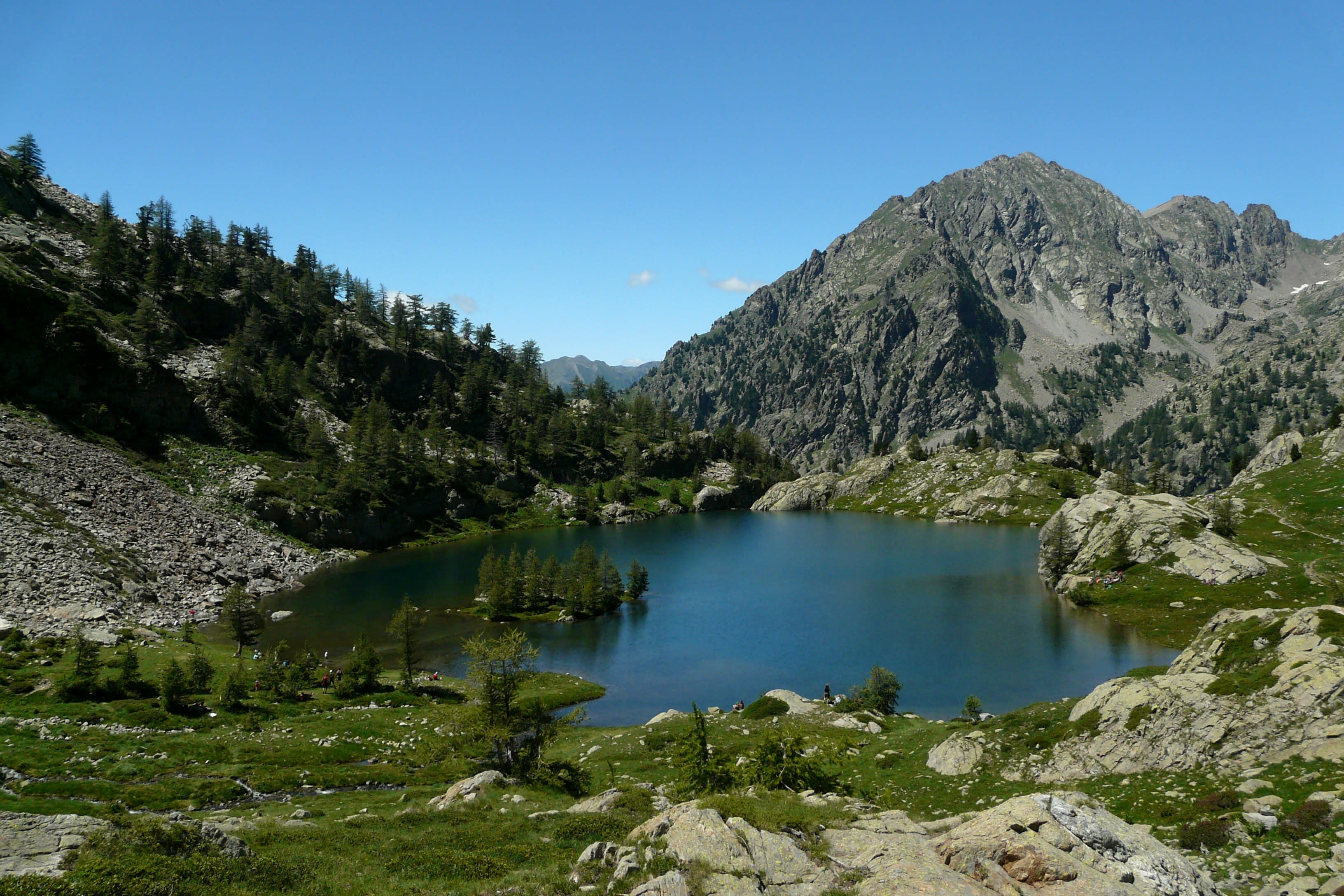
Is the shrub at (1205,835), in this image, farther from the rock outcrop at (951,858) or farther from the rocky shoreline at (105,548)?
the rocky shoreline at (105,548)

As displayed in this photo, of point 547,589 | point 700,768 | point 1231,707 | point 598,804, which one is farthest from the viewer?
point 547,589

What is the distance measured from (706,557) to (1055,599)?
67.0 metres

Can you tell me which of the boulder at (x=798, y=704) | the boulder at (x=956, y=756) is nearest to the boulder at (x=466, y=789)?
the boulder at (x=956, y=756)

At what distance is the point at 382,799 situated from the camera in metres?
34.5

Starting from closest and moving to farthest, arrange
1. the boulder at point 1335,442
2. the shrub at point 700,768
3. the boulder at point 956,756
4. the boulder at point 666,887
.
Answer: the boulder at point 666,887 → the shrub at point 700,768 → the boulder at point 956,756 → the boulder at point 1335,442

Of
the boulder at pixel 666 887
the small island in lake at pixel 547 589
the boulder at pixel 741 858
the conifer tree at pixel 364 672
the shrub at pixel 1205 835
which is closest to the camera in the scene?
the boulder at pixel 666 887

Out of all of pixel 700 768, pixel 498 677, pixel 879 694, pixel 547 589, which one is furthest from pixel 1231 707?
pixel 547 589

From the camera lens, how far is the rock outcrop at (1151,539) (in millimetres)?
87625

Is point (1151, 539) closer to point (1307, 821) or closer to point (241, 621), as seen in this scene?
point (1307, 821)

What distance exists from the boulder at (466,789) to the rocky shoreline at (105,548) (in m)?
Answer: 48.6

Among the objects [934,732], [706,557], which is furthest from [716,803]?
[706,557]

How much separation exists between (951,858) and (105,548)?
99506mm

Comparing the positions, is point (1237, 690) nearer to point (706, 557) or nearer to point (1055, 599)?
point (1055, 599)

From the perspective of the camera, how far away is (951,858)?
17125 millimetres
